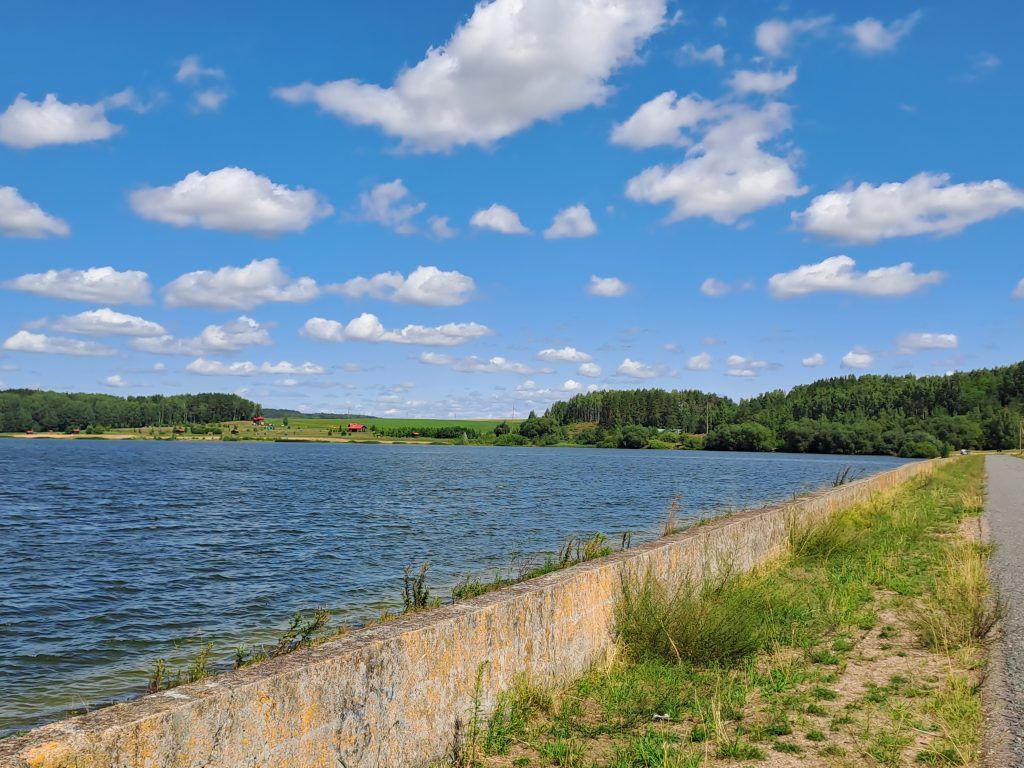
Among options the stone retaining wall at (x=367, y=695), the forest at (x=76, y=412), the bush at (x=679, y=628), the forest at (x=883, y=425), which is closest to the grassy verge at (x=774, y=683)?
the bush at (x=679, y=628)

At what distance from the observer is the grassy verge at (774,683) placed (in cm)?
503

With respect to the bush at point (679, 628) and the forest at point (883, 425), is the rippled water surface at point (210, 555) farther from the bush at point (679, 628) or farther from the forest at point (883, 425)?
the forest at point (883, 425)

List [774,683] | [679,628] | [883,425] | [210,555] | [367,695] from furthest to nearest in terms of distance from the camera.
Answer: [883,425]
[210,555]
[679,628]
[774,683]
[367,695]

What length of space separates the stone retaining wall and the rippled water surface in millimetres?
5795

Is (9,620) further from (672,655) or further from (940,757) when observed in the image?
(940,757)

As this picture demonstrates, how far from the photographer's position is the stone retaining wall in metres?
3.29

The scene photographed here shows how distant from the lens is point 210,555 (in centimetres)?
2011

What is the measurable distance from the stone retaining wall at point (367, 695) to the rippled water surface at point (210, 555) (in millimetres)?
5795

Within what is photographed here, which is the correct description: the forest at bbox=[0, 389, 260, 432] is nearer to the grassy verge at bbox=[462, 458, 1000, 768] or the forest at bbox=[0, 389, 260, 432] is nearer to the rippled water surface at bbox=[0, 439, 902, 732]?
the rippled water surface at bbox=[0, 439, 902, 732]

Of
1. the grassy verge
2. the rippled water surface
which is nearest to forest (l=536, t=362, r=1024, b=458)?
the rippled water surface

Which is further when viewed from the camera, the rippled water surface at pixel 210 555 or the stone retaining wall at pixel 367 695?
the rippled water surface at pixel 210 555

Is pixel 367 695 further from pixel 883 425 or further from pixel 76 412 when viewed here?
pixel 76 412

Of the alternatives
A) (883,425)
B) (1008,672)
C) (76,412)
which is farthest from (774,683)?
(76,412)

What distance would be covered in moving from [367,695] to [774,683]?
3807 mm
